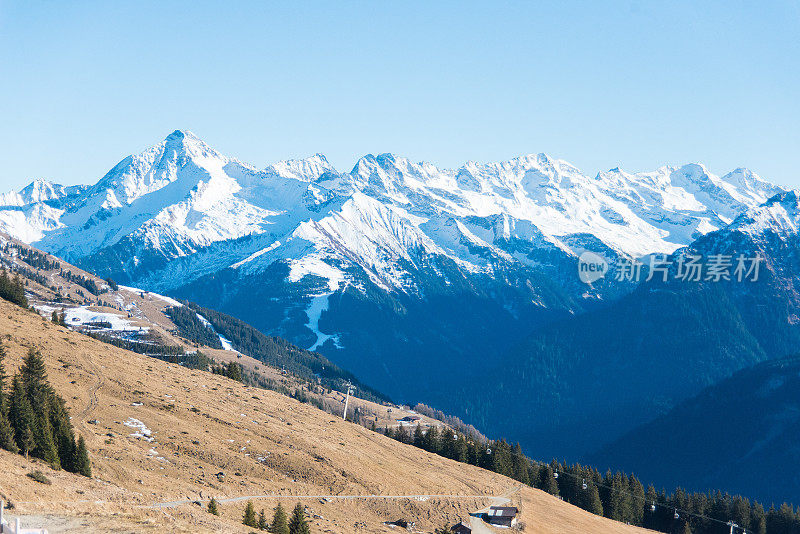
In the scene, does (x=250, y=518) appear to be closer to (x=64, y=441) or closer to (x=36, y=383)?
(x=64, y=441)

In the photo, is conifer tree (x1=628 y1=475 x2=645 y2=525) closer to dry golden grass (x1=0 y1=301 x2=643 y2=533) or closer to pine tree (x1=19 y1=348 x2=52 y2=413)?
dry golden grass (x1=0 y1=301 x2=643 y2=533)

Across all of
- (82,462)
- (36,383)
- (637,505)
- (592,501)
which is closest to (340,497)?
(82,462)

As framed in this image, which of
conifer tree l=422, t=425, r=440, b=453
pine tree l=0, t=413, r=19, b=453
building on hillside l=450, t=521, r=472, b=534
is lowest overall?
pine tree l=0, t=413, r=19, b=453

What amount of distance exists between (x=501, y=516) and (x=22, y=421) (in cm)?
6786

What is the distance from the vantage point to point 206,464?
103188 mm

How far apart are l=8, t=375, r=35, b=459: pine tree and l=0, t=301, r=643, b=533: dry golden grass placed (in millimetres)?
2908

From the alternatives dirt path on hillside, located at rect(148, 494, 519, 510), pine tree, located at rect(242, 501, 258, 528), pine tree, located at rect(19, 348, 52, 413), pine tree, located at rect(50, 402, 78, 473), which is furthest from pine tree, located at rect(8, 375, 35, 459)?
pine tree, located at rect(242, 501, 258, 528)

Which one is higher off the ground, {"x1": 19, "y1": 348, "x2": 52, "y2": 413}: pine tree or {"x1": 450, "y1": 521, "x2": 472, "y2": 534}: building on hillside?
{"x1": 19, "y1": 348, "x2": 52, "y2": 413}: pine tree

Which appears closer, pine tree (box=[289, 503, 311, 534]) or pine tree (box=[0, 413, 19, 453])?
pine tree (box=[0, 413, 19, 453])

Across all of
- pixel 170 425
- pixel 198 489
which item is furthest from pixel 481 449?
pixel 198 489

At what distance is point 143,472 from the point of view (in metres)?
91.4

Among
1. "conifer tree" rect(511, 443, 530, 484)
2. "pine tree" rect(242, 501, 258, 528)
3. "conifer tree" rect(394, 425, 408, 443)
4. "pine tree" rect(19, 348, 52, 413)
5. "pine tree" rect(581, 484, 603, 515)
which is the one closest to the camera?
"pine tree" rect(242, 501, 258, 528)

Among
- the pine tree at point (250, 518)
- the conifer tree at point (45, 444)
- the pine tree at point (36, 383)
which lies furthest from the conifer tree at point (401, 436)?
the conifer tree at point (45, 444)

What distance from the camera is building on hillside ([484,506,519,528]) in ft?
397
